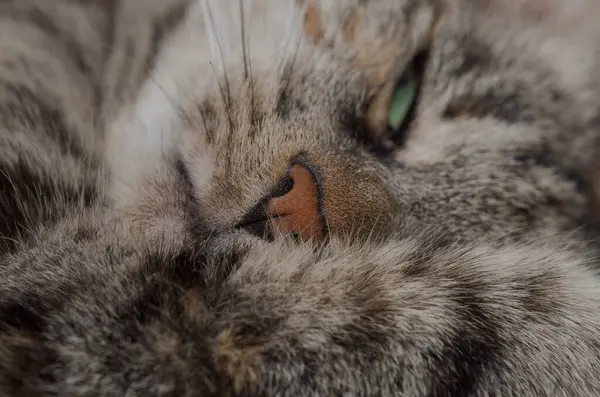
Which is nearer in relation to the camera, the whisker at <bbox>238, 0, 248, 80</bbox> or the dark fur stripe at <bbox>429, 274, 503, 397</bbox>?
the dark fur stripe at <bbox>429, 274, 503, 397</bbox>

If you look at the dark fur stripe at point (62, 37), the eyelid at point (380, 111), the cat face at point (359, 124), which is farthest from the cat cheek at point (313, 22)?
the dark fur stripe at point (62, 37)

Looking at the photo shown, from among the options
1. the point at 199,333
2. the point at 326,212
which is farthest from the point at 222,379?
the point at 326,212

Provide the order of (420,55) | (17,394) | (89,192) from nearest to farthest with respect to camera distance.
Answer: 1. (17,394)
2. (89,192)
3. (420,55)

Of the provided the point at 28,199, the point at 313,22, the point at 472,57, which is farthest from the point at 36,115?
the point at 472,57

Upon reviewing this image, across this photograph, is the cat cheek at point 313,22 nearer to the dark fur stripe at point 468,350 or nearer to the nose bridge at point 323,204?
the nose bridge at point 323,204

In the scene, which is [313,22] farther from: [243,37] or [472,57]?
[472,57]

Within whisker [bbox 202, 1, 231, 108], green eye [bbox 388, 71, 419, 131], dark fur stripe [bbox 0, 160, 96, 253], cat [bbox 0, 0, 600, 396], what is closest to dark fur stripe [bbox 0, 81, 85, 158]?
cat [bbox 0, 0, 600, 396]

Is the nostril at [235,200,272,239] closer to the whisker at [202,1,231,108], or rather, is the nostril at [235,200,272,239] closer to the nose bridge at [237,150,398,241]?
the nose bridge at [237,150,398,241]

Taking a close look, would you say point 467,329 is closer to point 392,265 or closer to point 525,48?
point 392,265
